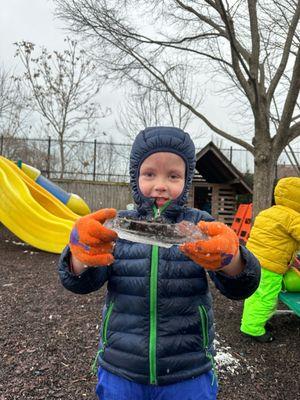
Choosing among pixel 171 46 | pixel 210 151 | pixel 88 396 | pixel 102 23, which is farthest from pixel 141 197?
pixel 210 151

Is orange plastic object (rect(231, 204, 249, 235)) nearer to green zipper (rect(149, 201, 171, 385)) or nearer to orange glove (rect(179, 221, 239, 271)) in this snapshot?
green zipper (rect(149, 201, 171, 385))

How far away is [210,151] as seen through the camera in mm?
11039

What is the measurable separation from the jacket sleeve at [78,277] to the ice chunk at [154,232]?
0.25 m

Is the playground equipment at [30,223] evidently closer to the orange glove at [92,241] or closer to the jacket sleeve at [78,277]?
the jacket sleeve at [78,277]

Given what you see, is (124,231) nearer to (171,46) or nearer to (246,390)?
(246,390)

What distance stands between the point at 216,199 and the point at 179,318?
441 inches

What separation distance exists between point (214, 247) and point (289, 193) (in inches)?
104

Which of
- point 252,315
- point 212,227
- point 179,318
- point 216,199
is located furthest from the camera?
point 216,199

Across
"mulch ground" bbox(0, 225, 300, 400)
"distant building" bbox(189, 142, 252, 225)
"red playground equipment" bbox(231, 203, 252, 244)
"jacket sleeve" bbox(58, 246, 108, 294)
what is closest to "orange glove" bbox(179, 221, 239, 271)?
"jacket sleeve" bbox(58, 246, 108, 294)

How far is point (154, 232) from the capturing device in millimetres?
1287

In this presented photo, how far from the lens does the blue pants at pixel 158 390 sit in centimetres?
142

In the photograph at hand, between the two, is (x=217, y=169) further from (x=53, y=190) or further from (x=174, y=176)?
(x=174, y=176)

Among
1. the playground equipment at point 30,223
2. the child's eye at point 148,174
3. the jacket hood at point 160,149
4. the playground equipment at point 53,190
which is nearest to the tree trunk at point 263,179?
the playground equipment at point 30,223

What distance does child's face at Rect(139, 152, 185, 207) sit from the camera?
58.7 inches
